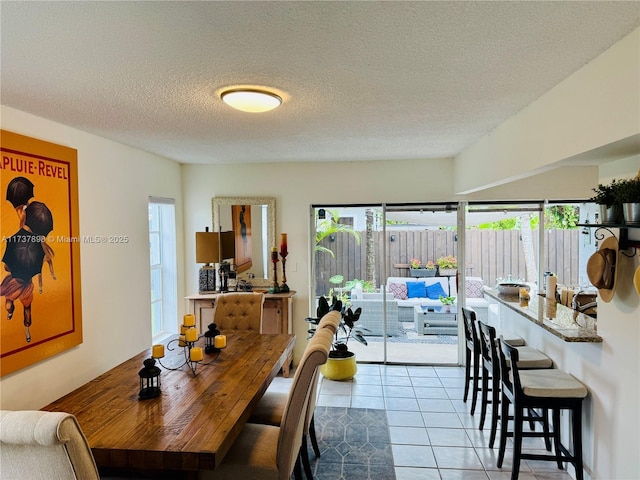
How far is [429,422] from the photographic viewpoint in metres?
3.48

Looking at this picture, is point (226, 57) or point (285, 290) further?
point (285, 290)

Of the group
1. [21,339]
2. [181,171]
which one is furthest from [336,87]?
[181,171]

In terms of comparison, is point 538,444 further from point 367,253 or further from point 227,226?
point 227,226

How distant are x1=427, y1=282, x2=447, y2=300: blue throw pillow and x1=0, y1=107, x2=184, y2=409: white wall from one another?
330 centimetres

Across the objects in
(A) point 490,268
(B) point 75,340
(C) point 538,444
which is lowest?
(C) point 538,444

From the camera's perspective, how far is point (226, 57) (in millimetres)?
1737

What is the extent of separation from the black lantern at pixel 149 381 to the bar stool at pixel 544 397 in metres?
2.17

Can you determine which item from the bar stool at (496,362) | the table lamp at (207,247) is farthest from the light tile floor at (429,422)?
the table lamp at (207,247)

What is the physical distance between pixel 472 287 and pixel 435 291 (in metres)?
0.45

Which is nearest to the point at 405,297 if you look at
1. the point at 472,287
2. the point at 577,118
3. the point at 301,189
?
the point at 472,287

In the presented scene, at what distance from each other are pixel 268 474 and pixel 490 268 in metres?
3.76

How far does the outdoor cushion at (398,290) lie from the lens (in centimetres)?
512

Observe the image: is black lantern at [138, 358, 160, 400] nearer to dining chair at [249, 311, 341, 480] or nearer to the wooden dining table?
the wooden dining table

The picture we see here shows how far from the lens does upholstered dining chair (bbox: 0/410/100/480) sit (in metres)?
1.30
